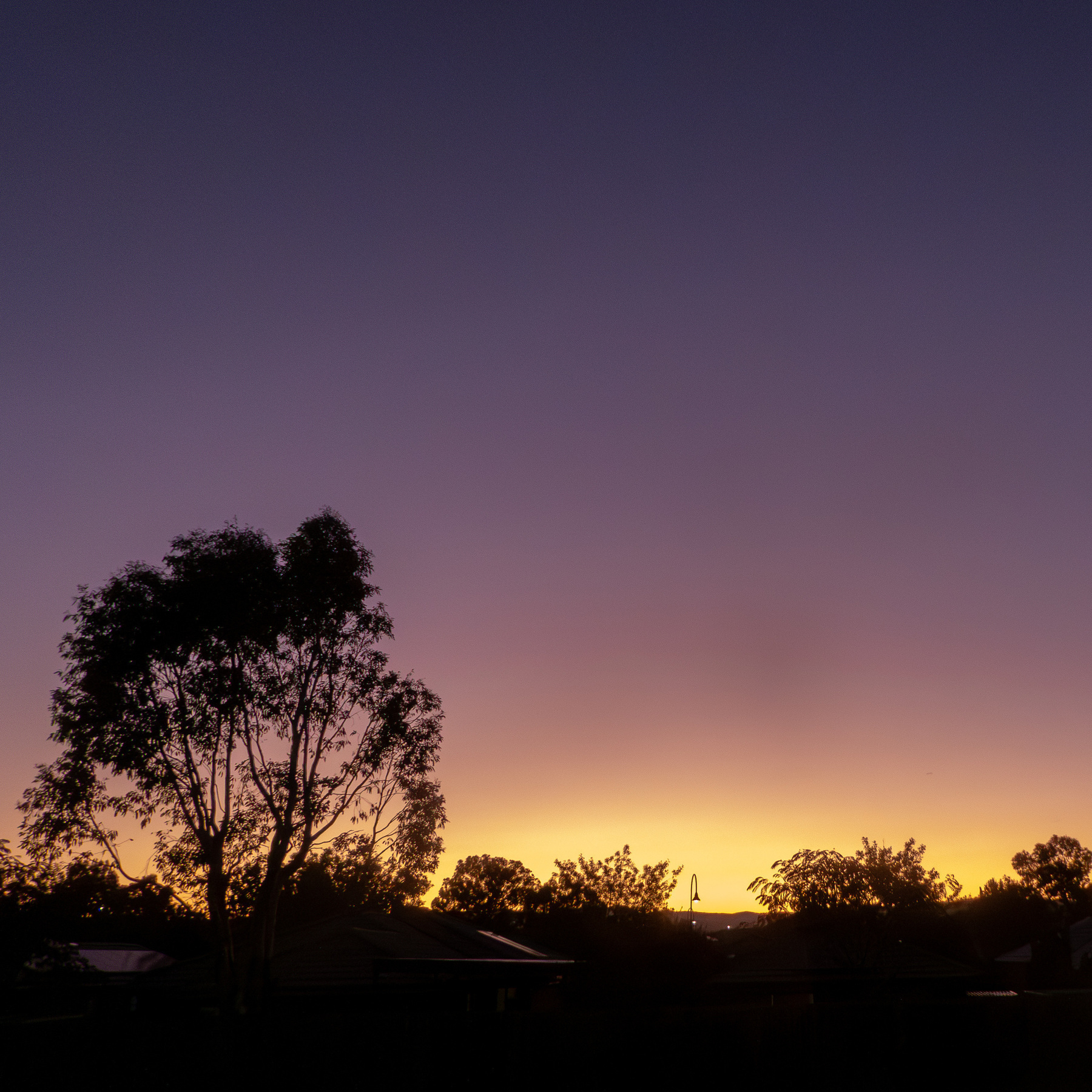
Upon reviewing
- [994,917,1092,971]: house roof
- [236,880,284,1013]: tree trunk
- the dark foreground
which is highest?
[994,917,1092,971]: house roof

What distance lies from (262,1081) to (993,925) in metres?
115

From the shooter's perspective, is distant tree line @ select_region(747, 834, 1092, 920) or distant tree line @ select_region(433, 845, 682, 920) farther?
distant tree line @ select_region(433, 845, 682, 920)

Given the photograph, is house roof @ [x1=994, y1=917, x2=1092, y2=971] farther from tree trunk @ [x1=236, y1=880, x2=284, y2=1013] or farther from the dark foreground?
tree trunk @ [x1=236, y1=880, x2=284, y2=1013]

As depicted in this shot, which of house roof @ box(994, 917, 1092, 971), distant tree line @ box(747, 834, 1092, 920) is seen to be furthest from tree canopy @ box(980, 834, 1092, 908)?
distant tree line @ box(747, 834, 1092, 920)

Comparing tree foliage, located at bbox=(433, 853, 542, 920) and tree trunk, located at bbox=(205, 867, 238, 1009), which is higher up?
tree foliage, located at bbox=(433, 853, 542, 920)

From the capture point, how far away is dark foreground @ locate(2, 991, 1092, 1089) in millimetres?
15328

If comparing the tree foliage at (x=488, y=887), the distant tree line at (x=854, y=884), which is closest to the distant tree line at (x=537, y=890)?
the tree foliage at (x=488, y=887)

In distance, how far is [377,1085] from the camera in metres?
17.3

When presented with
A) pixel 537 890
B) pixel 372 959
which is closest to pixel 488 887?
pixel 537 890

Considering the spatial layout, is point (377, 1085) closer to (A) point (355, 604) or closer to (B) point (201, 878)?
(B) point (201, 878)

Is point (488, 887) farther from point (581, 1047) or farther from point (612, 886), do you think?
point (581, 1047)

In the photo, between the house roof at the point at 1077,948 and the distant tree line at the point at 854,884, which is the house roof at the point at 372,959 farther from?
the house roof at the point at 1077,948

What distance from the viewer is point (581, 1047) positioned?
2042 centimetres

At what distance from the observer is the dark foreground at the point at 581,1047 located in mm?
15328
